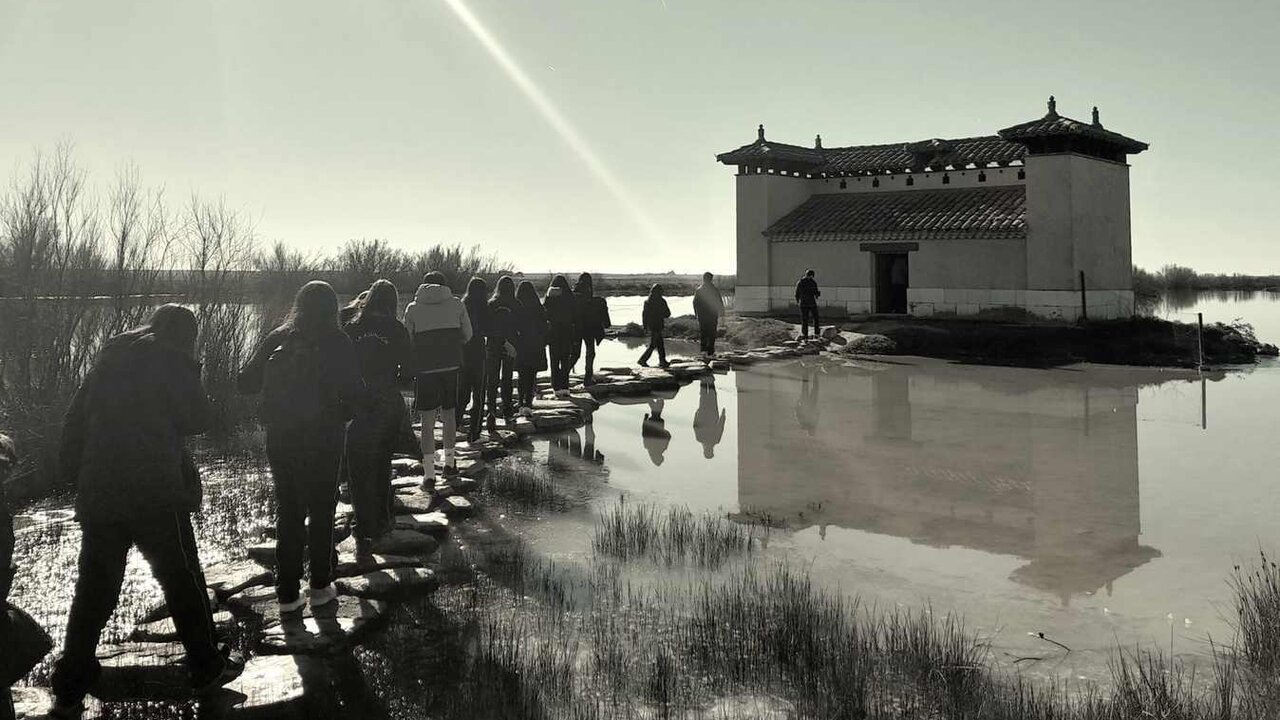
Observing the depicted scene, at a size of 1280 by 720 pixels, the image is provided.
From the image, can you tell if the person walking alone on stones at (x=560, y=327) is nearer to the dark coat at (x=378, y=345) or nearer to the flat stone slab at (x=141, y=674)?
the dark coat at (x=378, y=345)

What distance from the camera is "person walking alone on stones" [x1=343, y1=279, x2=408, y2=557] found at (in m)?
6.60

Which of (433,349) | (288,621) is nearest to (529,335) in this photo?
(433,349)

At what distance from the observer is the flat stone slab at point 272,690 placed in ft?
13.8

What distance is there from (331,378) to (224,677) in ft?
5.43

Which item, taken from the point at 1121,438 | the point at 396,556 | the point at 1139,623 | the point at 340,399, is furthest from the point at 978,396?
the point at 340,399

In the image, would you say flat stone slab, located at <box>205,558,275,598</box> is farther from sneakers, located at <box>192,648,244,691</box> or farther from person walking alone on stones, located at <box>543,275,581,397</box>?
person walking alone on stones, located at <box>543,275,581,397</box>

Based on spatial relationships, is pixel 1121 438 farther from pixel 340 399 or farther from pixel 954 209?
pixel 954 209

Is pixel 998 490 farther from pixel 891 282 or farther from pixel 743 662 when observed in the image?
pixel 891 282

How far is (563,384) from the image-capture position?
13.6 m

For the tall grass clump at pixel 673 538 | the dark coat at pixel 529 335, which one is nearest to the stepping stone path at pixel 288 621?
the tall grass clump at pixel 673 538

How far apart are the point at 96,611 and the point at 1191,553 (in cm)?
675

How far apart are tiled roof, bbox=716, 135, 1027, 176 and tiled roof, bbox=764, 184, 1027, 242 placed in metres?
0.72

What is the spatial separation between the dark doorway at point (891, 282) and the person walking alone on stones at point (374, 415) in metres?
19.6

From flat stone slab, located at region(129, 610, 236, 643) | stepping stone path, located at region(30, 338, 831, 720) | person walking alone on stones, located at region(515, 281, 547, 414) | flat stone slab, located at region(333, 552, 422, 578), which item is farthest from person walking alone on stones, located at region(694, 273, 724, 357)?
flat stone slab, located at region(129, 610, 236, 643)
